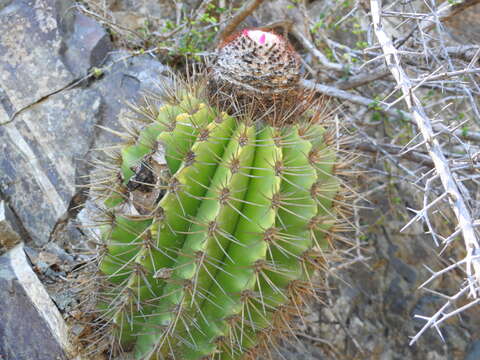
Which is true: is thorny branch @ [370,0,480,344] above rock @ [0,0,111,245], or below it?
below

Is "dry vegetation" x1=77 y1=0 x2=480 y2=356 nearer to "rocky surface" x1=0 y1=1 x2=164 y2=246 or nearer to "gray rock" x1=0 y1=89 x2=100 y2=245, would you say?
"rocky surface" x1=0 y1=1 x2=164 y2=246

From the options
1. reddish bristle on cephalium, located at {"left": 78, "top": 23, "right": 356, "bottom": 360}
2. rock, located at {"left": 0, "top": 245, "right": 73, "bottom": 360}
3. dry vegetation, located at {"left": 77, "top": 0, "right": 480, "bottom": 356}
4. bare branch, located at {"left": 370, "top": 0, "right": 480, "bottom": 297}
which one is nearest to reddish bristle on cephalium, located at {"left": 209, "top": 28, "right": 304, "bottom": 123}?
reddish bristle on cephalium, located at {"left": 78, "top": 23, "right": 356, "bottom": 360}

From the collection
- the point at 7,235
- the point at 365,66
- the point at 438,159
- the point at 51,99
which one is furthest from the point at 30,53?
the point at 438,159

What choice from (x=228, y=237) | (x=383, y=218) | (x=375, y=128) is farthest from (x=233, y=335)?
(x=375, y=128)

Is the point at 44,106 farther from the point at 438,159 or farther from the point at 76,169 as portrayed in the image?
the point at 438,159

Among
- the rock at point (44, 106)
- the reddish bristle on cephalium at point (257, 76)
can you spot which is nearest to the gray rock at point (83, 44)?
the rock at point (44, 106)

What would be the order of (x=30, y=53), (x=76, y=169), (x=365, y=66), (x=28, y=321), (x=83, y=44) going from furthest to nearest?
1. (x=365, y=66)
2. (x=83, y=44)
3. (x=30, y=53)
4. (x=76, y=169)
5. (x=28, y=321)
